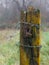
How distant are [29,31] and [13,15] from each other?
42.3ft

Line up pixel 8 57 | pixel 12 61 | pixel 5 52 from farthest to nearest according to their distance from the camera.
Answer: pixel 5 52 < pixel 8 57 < pixel 12 61

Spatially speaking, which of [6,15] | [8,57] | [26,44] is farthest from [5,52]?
[6,15]

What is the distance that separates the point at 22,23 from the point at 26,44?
161 millimetres

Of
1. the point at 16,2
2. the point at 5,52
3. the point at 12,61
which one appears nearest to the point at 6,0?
the point at 16,2

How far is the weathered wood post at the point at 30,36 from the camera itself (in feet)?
5.69

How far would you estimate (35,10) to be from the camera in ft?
5.63

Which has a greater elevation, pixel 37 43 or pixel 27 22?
pixel 27 22

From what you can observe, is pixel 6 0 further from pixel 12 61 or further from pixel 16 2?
pixel 12 61

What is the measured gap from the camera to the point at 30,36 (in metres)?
1.76

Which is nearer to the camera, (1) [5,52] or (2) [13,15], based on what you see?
(1) [5,52]

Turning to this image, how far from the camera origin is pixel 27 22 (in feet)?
5.76

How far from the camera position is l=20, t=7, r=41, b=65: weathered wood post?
173cm

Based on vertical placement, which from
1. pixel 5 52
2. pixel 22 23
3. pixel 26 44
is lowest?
pixel 5 52

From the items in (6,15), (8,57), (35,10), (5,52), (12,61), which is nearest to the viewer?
(35,10)
